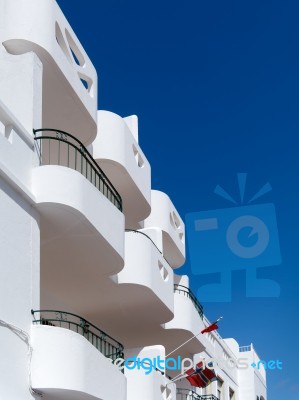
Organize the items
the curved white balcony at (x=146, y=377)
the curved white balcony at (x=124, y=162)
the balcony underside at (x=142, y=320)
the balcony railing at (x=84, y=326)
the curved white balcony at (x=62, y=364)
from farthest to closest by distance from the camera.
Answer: the curved white balcony at (x=124, y=162), the balcony underside at (x=142, y=320), the curved white balcony at (x=146, y=377), the balcony railing at (x=84, y=326), the curved white balcony at (x=62, y=364)

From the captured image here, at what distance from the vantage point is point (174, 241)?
25.7m

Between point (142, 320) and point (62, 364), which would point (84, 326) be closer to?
point (62, 364)

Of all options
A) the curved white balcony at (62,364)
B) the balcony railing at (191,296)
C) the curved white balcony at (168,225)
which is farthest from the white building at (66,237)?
the curved white balcony at (168,225)

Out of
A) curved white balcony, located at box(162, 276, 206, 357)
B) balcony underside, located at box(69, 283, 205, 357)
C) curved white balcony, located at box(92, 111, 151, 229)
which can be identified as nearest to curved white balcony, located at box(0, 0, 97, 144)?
curved white balcony, located at box(92, 111, 151, 229)

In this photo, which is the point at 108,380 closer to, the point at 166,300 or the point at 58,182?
the point at 58,182

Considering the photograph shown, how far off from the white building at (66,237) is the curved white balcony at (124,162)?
29mm

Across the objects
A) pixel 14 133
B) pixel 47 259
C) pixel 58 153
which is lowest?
pixel 47 259

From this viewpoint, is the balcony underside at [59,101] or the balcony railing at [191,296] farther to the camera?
the balcony railing at [191,296]

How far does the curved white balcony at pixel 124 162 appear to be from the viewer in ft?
62.3

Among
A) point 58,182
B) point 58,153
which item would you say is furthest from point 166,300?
point 58,182

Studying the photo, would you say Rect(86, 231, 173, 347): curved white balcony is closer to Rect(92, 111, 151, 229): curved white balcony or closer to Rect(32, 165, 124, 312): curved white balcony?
Rect(32, 165, 124, 312): curved white balcony

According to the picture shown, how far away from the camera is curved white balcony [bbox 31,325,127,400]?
39.7 ft

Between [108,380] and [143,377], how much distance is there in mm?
3804

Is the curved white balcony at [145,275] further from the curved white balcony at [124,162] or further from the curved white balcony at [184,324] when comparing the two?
the curved white balcony at [184,324]
